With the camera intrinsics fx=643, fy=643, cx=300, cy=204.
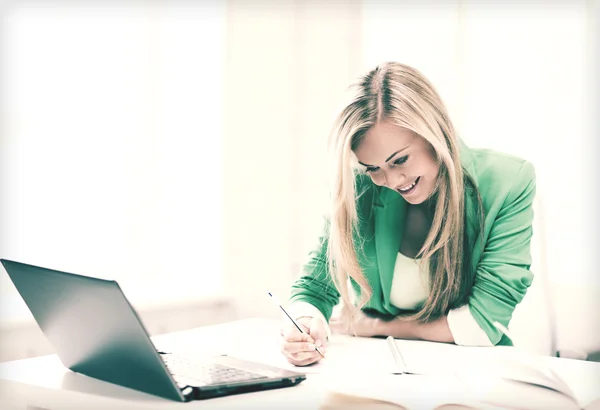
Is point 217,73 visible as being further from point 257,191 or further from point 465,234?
point 465,234

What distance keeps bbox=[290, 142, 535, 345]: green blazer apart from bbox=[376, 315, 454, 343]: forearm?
7 centimetres

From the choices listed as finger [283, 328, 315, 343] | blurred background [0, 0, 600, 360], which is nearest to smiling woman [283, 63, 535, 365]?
finger [283, 328, 315, 343]

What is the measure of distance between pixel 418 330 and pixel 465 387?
19.4 inches

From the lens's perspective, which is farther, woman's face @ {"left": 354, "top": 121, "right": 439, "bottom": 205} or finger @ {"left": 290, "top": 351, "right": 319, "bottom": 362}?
Result: woman's face @ {"left": 354, "top": 121, "right": 439, "bottom": 205}

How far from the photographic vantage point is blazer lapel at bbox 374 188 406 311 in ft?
5.19

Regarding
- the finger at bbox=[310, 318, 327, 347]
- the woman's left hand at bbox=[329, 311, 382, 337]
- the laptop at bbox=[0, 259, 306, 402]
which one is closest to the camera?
the laptop at bbox=[0, 259, 306, 402]

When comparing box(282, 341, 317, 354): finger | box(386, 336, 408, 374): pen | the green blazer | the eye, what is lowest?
box(386, 336, 408, 374): pen

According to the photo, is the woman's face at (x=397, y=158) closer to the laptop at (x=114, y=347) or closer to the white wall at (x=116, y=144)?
the laptop at (x=114, y=347)

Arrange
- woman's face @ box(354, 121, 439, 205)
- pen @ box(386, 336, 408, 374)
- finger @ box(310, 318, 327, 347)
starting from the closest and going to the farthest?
pen @ box(386, 336, 408, 374)
finger @ box(310, 318, 327, 347)
woman's face @ box(354, 121, 439, 205)

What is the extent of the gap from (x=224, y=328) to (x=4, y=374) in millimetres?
570

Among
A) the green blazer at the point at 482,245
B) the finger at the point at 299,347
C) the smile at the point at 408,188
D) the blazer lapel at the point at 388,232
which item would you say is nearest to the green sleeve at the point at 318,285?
the green blazer at the point at 482,245

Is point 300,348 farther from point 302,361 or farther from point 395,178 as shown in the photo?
point 395,178

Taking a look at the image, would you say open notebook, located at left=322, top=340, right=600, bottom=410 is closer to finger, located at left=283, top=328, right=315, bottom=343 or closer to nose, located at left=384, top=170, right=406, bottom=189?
finger, located at left=283, top=328, right=315, bottom=343

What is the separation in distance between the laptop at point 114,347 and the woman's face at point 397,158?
57 cm
